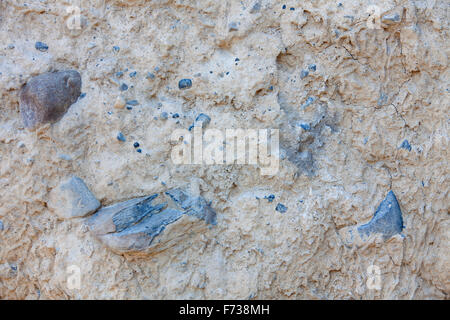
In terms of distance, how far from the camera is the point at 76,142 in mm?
1242

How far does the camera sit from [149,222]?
3.99 feet

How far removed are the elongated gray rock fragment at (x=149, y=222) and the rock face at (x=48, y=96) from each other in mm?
309

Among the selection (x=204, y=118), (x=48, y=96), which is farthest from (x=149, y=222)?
(x=48, y=96)

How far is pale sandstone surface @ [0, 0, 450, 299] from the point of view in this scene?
4.07ft

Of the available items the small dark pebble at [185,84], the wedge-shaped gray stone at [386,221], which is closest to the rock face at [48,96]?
the small dark pebble at [185,84]

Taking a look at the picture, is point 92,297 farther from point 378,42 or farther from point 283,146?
point 378,42

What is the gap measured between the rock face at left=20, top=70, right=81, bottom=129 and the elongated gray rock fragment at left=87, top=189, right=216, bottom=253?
1.01 ft

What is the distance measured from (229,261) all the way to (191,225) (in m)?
0.15

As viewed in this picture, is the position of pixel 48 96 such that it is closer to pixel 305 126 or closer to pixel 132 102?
pixel 132 102

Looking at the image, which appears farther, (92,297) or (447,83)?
(447,83)

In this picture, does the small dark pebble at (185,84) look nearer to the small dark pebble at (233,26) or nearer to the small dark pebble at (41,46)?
the small dark pebble at (233,26)

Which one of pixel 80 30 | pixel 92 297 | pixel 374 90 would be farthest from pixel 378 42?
pixel 92 297

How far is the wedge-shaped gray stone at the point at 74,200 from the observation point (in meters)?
1.24

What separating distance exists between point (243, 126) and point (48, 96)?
1.82 ft
